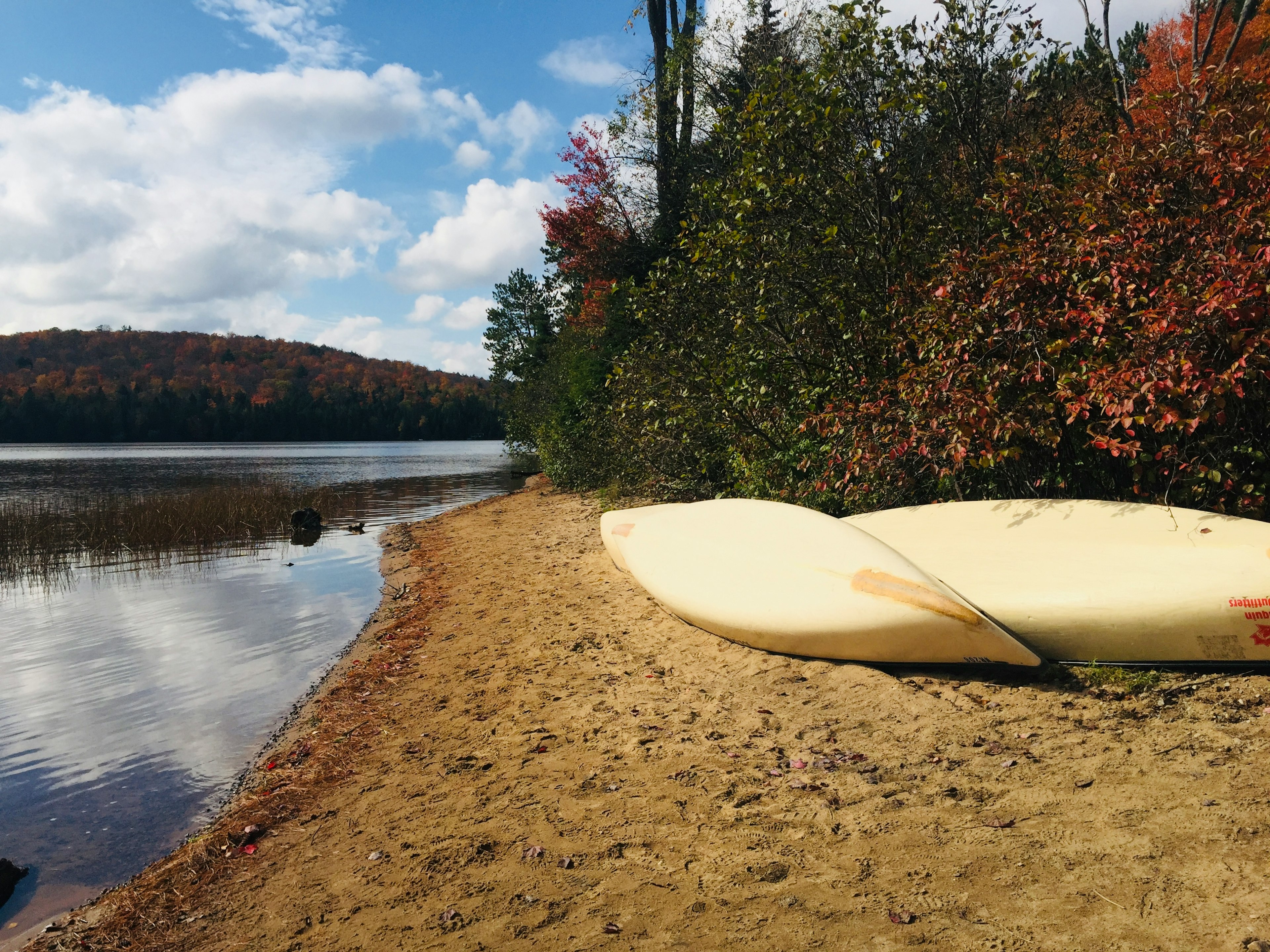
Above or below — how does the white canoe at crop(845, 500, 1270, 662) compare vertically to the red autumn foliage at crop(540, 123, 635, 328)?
below

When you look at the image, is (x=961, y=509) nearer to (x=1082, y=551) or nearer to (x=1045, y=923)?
(x=1082, y=551)

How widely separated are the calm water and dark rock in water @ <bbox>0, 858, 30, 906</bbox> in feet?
0.11

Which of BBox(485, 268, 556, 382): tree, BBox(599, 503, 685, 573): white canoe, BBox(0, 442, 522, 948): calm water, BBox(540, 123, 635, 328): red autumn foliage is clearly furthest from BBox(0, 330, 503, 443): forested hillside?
BBox(599, 503, 685, 573): white canoe

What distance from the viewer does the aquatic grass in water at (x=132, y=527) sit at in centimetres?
1190

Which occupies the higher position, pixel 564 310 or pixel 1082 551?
pixel 564 310

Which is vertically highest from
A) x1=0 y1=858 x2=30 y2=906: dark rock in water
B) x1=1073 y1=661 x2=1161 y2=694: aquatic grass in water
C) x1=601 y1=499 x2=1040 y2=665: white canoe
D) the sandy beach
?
x1=601 y1=499 x2=1040 y2=665: white canoe

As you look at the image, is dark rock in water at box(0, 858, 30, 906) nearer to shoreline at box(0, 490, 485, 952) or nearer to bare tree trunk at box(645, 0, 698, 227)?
shoreline at box(0, 490, 485, 952)

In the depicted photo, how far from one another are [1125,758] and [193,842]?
3.92 metres

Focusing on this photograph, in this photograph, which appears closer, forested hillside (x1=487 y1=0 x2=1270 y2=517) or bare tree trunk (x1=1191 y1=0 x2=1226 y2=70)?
forested hillside (x1=487 y1=0 x2=1270 y2=517)

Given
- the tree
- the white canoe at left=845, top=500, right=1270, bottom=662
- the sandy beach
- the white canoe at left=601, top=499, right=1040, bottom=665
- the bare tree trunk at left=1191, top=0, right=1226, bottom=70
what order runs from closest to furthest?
the sandy beach < the white canoe at left=845, top=500, right=1270, bottom=662 < the white canoe at left=601, top=499, right=1040, bottom=665 < the bare tree trunk at left=1191, top=0, right=1226, bottom=70 < the tree

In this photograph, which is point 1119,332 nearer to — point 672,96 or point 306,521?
point 672,96

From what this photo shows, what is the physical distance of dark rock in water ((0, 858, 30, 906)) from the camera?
3283 mm

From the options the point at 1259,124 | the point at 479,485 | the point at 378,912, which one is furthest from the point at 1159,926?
the point at 479,485

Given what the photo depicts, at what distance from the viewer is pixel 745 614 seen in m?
4.61
